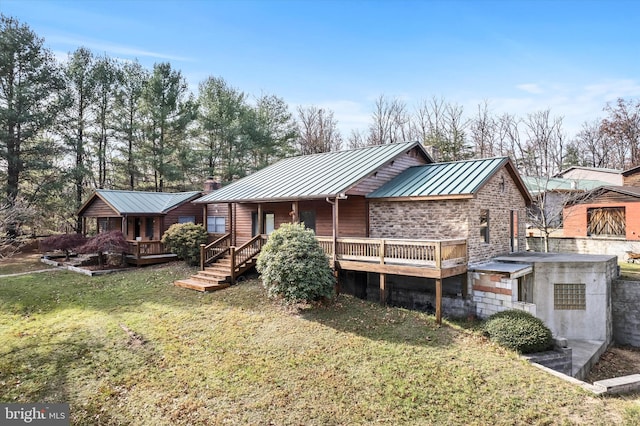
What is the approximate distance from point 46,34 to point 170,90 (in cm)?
954

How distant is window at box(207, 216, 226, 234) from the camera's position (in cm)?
2238

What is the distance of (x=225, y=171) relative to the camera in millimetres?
34531

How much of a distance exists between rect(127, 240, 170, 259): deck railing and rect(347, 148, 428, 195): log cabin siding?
13.1m

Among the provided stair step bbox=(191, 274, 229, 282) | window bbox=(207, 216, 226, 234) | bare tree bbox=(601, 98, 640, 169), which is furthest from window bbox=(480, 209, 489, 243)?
bare tree bbox=(601, 98, 640, 169)

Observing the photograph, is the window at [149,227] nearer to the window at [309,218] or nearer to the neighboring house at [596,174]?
the window at [309,218]

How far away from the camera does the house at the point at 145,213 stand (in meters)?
22.0

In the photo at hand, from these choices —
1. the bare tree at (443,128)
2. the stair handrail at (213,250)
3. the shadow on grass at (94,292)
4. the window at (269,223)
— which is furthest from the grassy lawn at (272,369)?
the bare tree at (443,128)

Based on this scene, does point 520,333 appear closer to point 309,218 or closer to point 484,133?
point 309,218

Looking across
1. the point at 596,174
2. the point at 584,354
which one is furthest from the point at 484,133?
the point at 584,354

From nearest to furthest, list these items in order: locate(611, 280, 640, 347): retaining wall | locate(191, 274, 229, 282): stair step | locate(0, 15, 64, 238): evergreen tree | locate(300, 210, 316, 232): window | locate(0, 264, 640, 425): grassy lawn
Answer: locate(0, 264, 640, 425): grassy lawn < locate(611, 280, 640, 347): retaining wall < locate(191, 274, 229, 282): stair step < locate(300, 210, 316, 232): window < locate(0, 15, 64, 238): evergreen tree

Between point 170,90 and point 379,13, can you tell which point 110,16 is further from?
point 170,90

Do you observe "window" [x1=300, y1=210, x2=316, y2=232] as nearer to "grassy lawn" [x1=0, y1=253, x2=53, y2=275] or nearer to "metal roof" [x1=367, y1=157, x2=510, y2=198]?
"metal roof" [x1=367, y1=157, x2=510, y2=198]

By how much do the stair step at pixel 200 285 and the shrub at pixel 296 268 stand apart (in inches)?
128

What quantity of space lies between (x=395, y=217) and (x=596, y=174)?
115 feet
